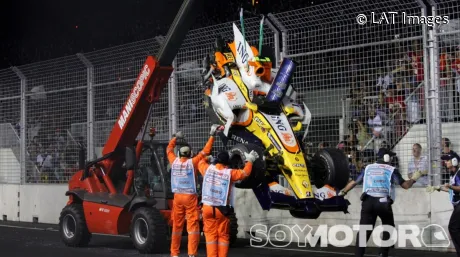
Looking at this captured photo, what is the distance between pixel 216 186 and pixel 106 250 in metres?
3.89

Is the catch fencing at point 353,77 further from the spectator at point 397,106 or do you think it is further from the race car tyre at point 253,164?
the race car tyre at point 253,164

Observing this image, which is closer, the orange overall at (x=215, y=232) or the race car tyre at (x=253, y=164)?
the orange overall at (x=215, y=232)

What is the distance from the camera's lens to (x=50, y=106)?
61.8 ft

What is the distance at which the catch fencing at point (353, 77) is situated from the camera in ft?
41.3

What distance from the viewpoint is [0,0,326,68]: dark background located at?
28859mm

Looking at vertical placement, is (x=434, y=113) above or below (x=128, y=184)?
above

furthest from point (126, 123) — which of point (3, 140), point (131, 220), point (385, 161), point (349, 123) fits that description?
point (3, 140)

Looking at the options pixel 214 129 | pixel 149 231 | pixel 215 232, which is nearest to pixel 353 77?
pixel 214 129

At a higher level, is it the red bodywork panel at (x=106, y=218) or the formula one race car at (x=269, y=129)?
the formula one race car at (x=269, y=129)

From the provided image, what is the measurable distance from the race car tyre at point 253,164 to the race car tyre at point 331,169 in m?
0.92

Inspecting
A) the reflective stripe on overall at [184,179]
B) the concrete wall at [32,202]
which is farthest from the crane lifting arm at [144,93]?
the concrete wall at [32,202]

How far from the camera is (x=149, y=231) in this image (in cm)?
1195

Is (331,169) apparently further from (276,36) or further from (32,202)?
(32,202)

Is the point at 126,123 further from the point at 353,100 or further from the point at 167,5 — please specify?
the point at 167,5
